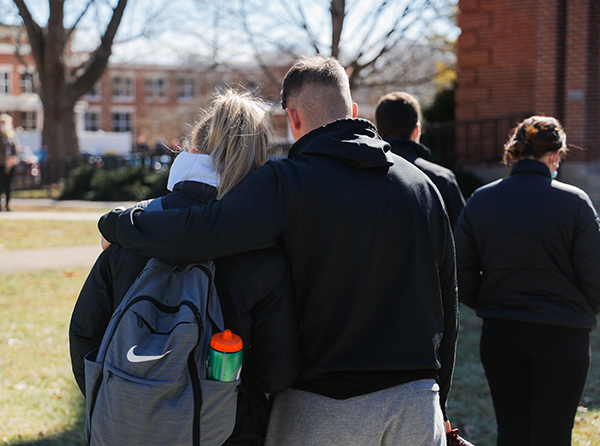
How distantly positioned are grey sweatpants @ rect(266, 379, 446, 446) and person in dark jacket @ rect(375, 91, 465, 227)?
7.22 feet

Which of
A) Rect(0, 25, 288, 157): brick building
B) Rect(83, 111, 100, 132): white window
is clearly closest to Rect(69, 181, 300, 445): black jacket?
Rect(0, 25, 288, 157): brick building

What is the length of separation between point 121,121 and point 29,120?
9.91 m

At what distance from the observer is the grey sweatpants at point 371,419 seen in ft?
6.59

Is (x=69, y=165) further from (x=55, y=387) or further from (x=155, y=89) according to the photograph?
(x=155, y=89)

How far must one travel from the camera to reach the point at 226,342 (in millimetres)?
1884

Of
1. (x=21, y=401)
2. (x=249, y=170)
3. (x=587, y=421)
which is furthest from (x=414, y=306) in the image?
→ (x=21, y=401)

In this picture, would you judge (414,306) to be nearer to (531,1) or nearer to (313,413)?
(313,413)

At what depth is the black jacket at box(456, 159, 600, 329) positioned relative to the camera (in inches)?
121

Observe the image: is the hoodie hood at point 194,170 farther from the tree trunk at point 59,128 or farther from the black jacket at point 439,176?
the tree trunk at point 59,128

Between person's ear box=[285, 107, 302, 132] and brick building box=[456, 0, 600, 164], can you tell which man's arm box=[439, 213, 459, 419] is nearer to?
person's ear box=[285, 107, 302, 132]

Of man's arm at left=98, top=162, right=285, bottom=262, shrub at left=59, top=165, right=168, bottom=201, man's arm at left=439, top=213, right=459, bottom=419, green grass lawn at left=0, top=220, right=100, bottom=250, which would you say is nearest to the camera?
man's arm at left=98, top=162, right=285, bottom=262

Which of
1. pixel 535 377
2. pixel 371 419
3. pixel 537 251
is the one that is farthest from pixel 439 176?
pixel 371 419

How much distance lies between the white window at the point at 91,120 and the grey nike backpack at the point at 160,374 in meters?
65.9

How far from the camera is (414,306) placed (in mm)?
2078
